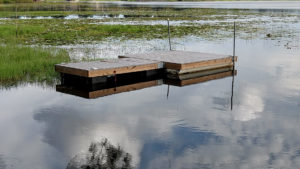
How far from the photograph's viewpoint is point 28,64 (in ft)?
52.7

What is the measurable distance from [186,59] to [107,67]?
3.69 metres

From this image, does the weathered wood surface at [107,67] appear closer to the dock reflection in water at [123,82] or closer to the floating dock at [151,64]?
the floating dock at [151,64]

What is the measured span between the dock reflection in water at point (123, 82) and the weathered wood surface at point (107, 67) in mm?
401

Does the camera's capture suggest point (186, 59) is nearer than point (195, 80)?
No

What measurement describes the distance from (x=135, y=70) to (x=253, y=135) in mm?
6379

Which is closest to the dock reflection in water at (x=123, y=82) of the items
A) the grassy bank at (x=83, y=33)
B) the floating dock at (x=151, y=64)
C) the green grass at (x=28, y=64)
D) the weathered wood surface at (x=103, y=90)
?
the weathered wood surface at (x=103, y=90)

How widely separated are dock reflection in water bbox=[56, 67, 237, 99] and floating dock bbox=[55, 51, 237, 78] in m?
0.27

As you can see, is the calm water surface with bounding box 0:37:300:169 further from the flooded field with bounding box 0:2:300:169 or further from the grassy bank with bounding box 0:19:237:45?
the grassy bank with bounding box 0:19:237:45

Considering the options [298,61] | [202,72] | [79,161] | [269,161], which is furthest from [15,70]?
[298,61]

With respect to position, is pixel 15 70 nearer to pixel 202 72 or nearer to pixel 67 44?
pixel 202 72

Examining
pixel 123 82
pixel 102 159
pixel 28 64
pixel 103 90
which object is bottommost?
pixel 102 159

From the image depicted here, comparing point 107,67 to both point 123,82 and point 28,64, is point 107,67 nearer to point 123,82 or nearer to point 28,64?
point 123,82

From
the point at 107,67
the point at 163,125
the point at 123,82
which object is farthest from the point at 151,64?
the point at 163,125

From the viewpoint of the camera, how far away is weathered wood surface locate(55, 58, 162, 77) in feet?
43.6
